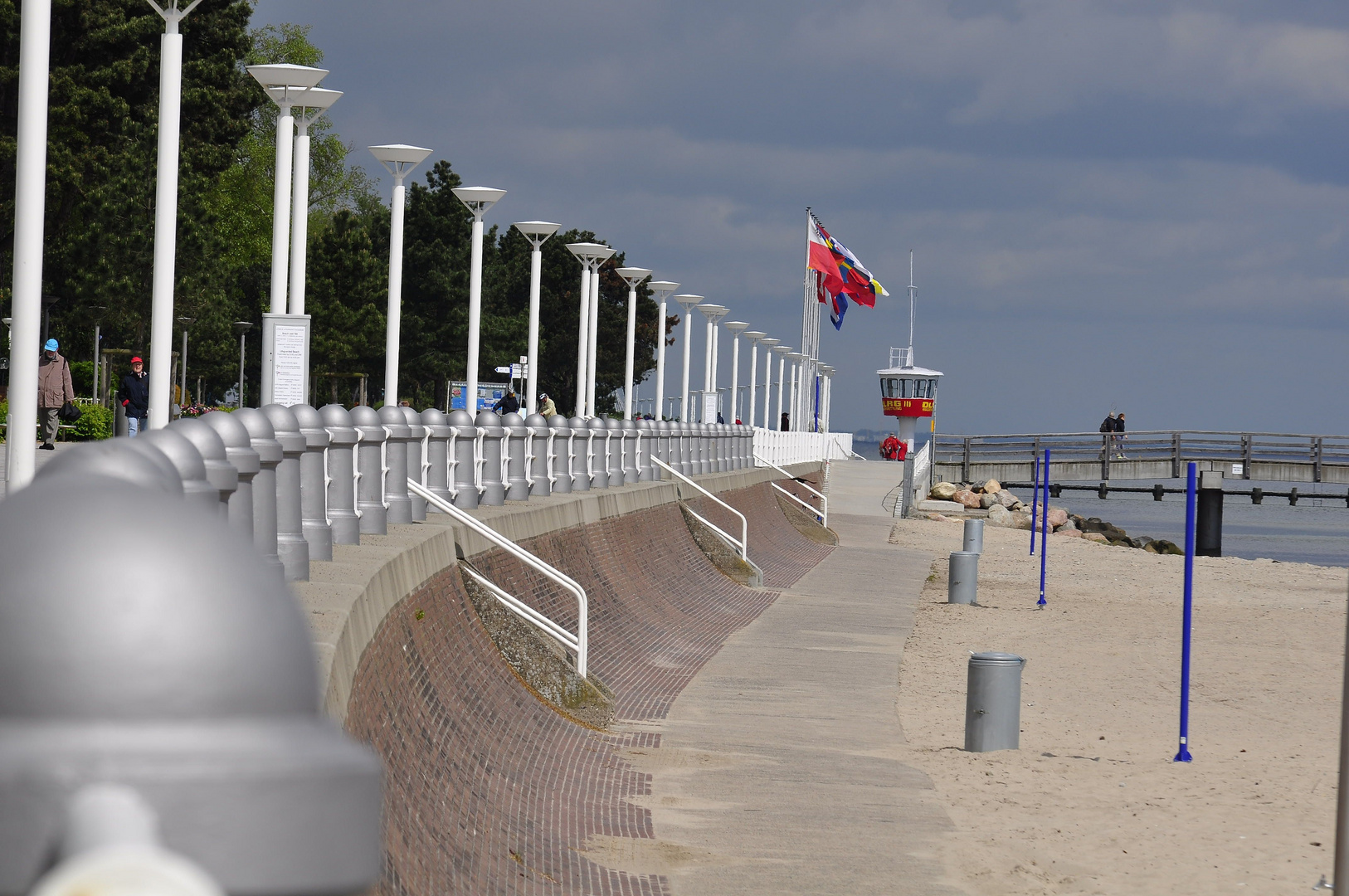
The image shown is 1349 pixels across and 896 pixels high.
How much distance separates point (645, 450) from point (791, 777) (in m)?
16.4

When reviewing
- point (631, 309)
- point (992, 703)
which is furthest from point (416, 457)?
point (631, 309)

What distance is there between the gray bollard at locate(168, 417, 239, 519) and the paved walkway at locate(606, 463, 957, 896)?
3.55 m

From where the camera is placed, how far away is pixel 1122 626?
1030 inches

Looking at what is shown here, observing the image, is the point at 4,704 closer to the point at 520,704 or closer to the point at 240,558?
the point at 240,558

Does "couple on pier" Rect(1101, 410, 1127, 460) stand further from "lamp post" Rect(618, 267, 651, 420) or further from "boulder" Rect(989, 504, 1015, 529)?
"lamp post" Rect(618, 267, 651, 420)

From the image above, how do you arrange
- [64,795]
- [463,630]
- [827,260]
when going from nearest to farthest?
[64,795] < [463,630] < [827,260]

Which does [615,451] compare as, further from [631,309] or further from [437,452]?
[631,309]

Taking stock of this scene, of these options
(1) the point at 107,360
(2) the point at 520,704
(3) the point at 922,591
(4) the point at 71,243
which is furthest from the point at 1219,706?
(1) the point at 107,360

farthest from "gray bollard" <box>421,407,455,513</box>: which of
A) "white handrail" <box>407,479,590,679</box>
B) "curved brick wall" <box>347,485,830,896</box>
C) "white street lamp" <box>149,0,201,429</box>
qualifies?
"white street lamp" <box>149,0,201,429</box>

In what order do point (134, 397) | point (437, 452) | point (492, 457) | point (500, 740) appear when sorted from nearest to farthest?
point (500, 740), point (437, 452), point (492, 457), point (134, 397)

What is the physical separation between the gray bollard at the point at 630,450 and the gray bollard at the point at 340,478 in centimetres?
1490

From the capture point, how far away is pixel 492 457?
58.3 ft

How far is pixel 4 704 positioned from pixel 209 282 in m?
50.8

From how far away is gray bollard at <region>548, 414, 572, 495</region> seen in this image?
20.7m
